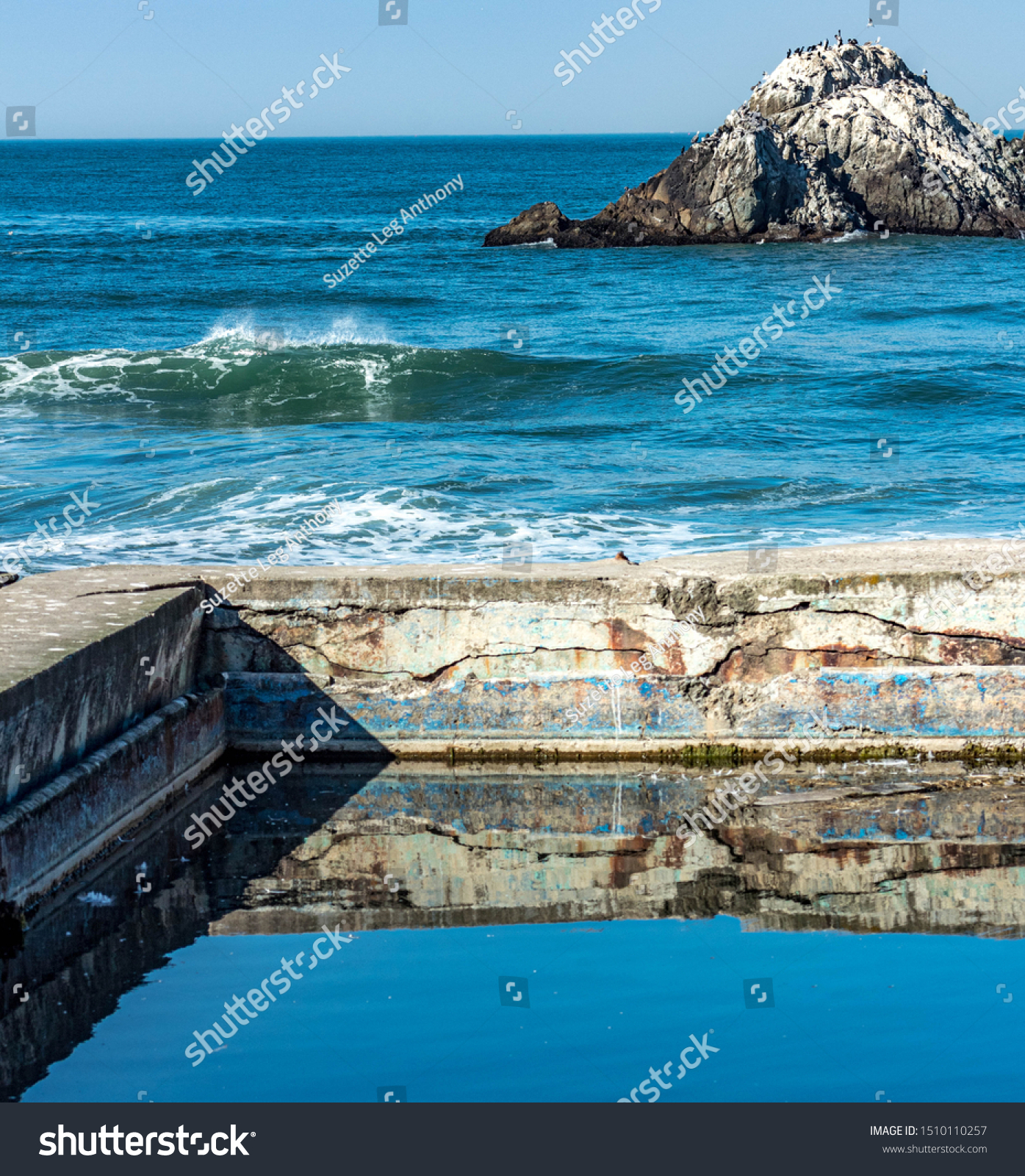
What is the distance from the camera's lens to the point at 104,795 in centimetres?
445

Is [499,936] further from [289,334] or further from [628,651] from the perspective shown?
[289,334]

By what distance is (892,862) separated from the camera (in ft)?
14.5

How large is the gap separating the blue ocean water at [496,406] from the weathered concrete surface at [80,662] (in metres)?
3.20

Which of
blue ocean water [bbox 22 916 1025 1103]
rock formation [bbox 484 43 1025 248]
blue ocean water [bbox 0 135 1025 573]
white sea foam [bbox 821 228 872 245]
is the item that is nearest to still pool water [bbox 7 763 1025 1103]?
blue ocean water [bbox 22 916 1025 1103]

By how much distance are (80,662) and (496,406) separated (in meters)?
12.2

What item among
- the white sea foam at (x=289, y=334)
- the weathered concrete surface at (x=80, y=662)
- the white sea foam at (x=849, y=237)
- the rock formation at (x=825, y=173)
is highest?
the rock formation at (x=825, y=173)

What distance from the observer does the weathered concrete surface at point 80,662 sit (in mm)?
3963

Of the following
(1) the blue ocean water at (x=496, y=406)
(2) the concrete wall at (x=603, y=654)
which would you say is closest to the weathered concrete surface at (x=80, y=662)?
(2) the concrete wall at (x=603, y=654)

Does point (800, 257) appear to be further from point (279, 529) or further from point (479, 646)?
point (479, 646)

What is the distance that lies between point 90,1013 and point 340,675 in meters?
2.29

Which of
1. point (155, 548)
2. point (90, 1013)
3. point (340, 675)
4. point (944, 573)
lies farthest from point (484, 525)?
point (90, 1013)

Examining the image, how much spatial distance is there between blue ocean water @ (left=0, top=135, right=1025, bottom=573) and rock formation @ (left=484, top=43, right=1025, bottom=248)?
21.1ft

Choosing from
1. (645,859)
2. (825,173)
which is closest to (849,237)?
(825,173)

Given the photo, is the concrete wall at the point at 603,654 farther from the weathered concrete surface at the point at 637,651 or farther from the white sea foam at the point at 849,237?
the white sea foam at the point at 849,237
